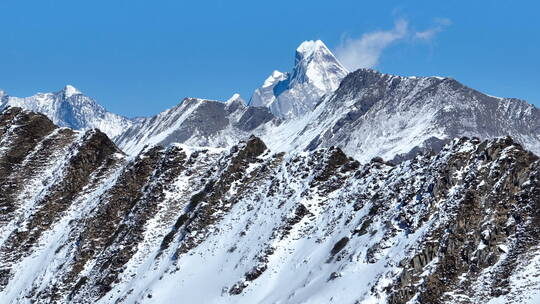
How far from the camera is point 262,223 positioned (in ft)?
205

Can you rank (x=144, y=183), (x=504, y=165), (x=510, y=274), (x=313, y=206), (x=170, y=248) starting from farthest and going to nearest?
(x=144, y=183) < (x=170, y=248) < (x=313, y=206) < (x=504, y=165) < (x=510, y=274)

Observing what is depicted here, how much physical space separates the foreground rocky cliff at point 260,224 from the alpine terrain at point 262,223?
115 mm

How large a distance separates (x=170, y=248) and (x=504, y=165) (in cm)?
3085

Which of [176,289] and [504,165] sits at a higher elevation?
[176,289]

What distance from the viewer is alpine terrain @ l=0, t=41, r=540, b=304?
147ft

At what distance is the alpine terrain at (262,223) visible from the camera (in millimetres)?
44844

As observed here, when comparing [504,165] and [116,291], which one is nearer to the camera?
[504,165]

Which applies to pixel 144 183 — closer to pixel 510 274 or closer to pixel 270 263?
pixel 270 263

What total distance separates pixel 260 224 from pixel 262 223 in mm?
214

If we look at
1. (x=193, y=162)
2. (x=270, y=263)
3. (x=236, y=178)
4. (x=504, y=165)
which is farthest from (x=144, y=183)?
(x=504, y=165)

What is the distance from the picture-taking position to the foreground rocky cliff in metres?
44.8

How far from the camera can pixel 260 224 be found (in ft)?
206

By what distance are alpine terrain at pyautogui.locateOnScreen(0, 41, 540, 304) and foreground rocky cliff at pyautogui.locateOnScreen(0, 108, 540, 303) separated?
0.11m

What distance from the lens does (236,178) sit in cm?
7119
